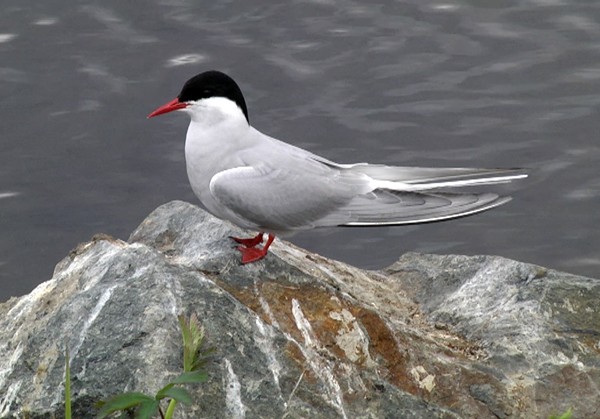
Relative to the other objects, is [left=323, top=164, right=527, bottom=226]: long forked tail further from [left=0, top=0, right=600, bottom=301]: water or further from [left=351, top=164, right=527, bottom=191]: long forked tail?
[left=0, top=0, right=600, bottom=301]: water

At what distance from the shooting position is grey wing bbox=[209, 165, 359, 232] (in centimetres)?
586

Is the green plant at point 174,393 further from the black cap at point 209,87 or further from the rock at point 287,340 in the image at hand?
the black cap at point 209,87

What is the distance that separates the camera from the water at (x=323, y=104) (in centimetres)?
961

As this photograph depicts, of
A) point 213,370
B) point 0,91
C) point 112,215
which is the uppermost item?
point 213,370

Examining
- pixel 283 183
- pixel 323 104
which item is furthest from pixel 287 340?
pixel 323 104

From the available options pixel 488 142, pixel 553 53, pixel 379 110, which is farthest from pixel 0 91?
pixel 553 53

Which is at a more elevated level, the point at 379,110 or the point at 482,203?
the point at 482,203

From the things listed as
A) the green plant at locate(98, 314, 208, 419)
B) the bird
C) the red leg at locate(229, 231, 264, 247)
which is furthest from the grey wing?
the green plant at locate(98, 314, 208, 419)

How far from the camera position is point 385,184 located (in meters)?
6.18

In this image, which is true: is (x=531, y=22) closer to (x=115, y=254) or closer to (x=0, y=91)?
(x=0, y=91)

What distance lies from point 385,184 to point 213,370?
1.81 m

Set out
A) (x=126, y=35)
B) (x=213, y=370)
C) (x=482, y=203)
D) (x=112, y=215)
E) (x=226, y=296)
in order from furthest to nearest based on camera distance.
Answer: (x=126, y=35) < (x=112, y=215) < (x=482, y=203) < (x=226, y=296) < (x=213, y=370)

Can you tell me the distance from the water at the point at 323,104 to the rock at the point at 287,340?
3.53 meters

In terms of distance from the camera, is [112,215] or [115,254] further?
[112,215]
